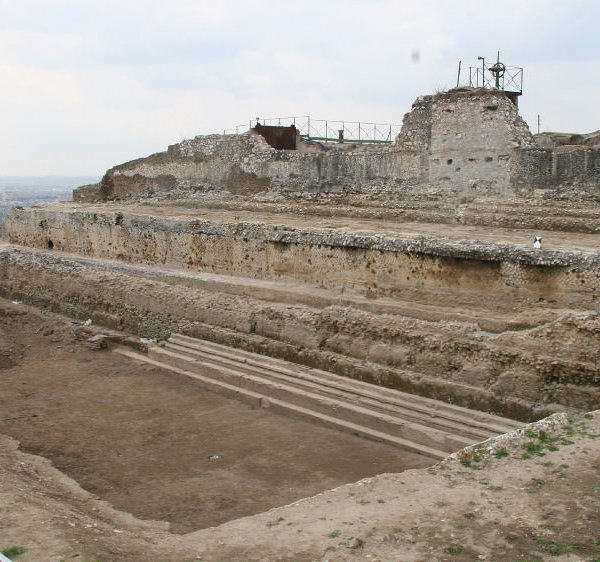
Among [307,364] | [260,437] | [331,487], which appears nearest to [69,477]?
[260,437]

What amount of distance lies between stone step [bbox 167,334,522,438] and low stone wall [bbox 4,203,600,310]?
45.6 inches

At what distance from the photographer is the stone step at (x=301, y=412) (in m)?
6.35

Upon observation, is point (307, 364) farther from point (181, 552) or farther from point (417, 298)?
point (181, 552)

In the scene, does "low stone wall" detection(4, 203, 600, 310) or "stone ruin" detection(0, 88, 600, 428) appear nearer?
"stone ruin" detection(0, 88, 600, 428)

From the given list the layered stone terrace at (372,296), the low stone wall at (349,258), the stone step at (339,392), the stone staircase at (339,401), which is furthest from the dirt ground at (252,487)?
the low stone wall at (349,258)

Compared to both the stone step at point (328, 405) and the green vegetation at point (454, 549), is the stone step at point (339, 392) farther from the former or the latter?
the green vegetation at point (454, 549)

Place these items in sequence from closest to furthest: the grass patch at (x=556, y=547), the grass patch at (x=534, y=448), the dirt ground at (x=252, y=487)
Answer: the grass patch at (x=556, y=547) < the dirt ground at (x=252, y=487) < the grass patch at (x=534, y=448)

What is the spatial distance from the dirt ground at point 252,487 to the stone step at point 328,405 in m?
0.26

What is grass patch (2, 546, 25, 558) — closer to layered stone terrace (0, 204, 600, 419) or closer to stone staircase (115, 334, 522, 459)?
stone staircase (115, 334, 522, 459)

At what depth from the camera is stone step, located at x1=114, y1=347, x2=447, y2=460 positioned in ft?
20.8

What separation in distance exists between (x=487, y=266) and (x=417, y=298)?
884 mm

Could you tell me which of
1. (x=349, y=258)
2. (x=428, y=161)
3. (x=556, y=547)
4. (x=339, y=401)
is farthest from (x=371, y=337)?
(x=428, y=161)

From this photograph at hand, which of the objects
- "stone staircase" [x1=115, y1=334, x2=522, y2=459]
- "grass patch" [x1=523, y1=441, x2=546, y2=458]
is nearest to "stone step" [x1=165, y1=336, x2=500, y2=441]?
"stone staircase" [x1=115, y1=334, x2=522, y2=459]

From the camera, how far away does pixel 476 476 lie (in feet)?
16.4
